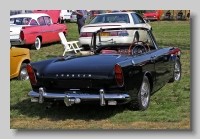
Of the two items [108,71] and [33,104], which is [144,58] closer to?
[108,71]

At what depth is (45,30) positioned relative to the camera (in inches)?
562

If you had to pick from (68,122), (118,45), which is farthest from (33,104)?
(118,45)

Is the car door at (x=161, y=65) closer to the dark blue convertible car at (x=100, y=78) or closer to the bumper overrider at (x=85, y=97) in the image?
the dark blue convertible car at (x=100, y=78)

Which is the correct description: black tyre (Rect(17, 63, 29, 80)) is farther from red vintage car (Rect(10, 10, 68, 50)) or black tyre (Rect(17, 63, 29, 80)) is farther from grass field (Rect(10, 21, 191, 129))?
red vintage car (Rect(10, 10, 68, 50))

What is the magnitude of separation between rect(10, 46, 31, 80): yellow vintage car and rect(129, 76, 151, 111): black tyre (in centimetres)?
344

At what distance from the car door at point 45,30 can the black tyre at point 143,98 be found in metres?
8.92

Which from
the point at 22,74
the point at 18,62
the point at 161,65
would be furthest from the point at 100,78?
the point at 22,74

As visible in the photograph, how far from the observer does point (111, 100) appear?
16.3ft

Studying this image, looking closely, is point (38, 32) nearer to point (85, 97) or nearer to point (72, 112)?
point (72, 112)

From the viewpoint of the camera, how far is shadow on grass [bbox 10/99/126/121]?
5.53 m

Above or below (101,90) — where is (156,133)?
below

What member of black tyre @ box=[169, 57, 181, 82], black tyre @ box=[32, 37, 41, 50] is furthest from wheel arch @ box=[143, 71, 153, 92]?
black tyre @ box=[32, 37, 41, 50]

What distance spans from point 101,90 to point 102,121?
1.91 feet

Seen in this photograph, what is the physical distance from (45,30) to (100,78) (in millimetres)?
9636
